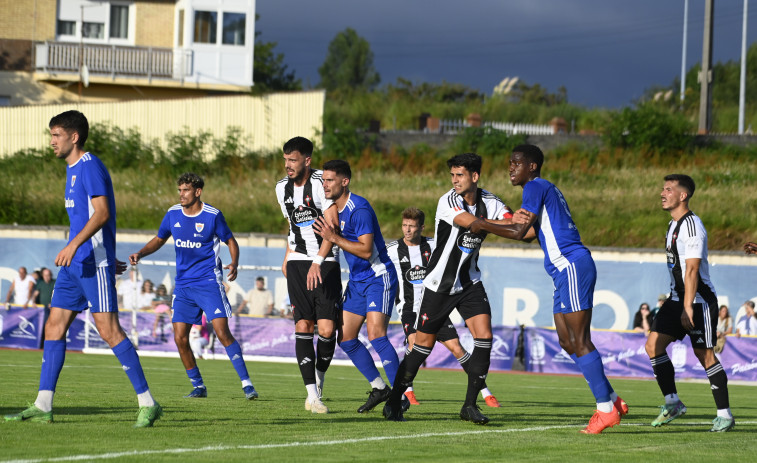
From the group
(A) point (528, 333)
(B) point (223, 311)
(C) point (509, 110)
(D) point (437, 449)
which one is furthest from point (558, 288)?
(C) point (509, 110)

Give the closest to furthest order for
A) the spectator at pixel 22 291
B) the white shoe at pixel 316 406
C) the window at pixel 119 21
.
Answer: the white shoe at pixel 316 406
the spectator at pixel 22 291
the window at pixel 119 21

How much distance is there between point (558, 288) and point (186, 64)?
116ft

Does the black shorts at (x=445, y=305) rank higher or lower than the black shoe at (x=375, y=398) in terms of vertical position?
higher

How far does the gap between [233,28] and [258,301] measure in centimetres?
2115

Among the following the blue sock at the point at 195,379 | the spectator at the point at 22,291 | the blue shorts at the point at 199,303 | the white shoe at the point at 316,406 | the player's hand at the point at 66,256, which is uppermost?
the player's hand at the point at 66,256

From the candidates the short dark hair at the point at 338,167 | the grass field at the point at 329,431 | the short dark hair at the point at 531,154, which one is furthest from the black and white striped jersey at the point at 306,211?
the short dark hair at the point at 531,154

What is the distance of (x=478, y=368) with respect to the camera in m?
8.42

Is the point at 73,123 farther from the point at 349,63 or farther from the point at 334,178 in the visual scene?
the point at 349,63

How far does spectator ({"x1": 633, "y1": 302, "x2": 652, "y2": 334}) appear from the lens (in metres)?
22.4

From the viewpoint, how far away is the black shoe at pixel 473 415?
8.28 meters

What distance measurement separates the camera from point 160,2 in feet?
140

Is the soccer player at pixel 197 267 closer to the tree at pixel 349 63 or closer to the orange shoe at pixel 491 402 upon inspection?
the orange shoe at pixel 491 402

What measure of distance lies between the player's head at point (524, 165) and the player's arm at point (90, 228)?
3.28 metres

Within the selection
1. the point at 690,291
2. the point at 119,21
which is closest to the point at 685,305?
the point at 690,291
